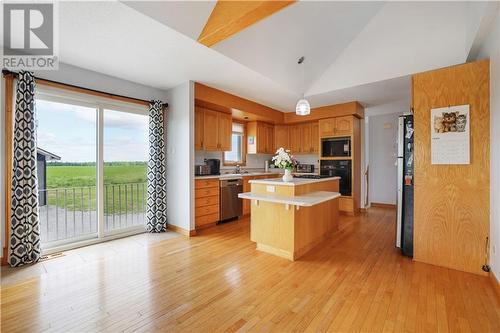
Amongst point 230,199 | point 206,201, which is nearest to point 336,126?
point 230,199

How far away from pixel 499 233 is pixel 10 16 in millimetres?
5158

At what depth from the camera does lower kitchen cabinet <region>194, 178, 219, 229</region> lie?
163 inches

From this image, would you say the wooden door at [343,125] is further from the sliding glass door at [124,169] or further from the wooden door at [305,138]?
the sliding glass door at [124,169]

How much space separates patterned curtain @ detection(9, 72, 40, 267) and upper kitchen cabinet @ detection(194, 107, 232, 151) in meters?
2.36

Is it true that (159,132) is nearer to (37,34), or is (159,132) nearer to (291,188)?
(37,34)

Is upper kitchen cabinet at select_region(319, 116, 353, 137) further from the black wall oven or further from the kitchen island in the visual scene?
the kitchen island

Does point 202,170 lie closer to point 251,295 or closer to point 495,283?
point 251,295

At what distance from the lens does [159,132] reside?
4.12 m

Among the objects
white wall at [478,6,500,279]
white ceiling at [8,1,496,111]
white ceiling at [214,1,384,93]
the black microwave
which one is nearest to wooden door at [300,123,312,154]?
the black microwave

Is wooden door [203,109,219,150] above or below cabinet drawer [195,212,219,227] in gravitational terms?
above

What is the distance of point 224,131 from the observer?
5094mm

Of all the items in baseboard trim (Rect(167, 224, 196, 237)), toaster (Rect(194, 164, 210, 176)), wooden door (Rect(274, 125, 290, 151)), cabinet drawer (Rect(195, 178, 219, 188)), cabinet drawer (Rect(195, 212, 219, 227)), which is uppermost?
wooden door (Rect(274, 125, 290, 151))

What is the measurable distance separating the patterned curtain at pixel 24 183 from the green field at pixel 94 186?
48cm

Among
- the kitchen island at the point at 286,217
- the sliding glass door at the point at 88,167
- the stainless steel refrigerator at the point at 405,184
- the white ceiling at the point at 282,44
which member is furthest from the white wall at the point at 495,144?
the sliding glass door at the point at 88,167
